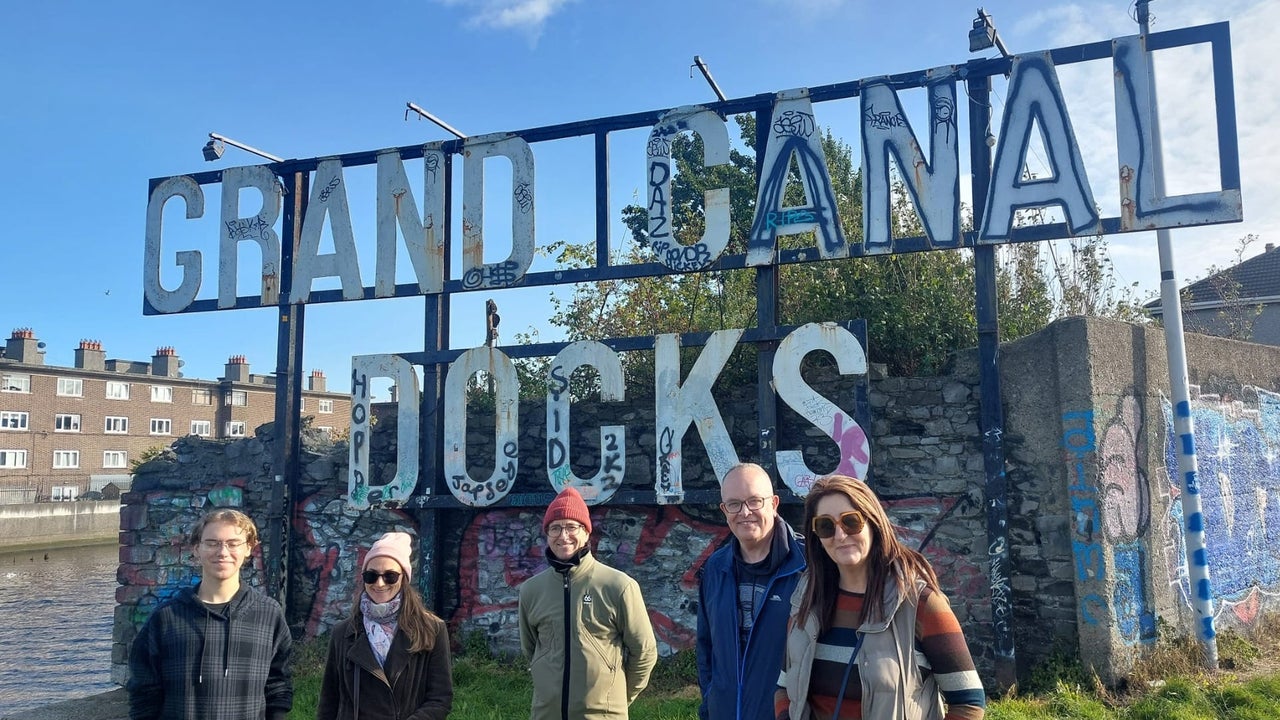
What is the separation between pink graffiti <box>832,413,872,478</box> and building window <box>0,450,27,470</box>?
4383cm

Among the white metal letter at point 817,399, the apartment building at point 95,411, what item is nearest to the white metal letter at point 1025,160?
the white metal letter at point 817,399

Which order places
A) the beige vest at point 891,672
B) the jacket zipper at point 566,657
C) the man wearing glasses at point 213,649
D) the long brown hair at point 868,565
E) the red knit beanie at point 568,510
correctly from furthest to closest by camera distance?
the red knit beanie at point 568,510
the jacket zipper at point 566,657
the man wearing glasses at point 213,649
the long brown hair at point 868,565
the beige vest at point 891,672

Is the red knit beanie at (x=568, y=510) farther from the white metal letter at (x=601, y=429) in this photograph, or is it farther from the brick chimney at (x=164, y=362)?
the brick chimney at (x=164, y=362)

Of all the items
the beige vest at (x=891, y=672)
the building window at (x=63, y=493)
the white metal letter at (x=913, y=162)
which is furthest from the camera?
the building window at (x=63, y=493)

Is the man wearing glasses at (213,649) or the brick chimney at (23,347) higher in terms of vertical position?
the brick chimney at (23,347)

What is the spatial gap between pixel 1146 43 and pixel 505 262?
18.3 feet

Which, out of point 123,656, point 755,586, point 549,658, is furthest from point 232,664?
point 123,656

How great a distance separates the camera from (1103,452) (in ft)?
21.4

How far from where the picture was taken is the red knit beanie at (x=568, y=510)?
12.2 ft

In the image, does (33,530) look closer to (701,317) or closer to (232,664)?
(701,317)

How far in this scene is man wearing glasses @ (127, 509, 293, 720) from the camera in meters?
3.31

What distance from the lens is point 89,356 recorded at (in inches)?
1686

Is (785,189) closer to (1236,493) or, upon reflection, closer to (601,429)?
(601,429)

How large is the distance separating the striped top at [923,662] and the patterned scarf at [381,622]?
1.70m
